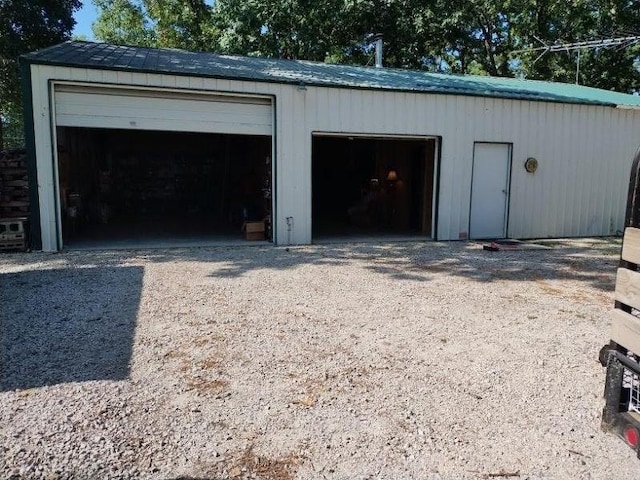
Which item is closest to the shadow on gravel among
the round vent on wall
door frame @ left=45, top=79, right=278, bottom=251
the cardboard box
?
door frame @ left=45, top=79, right=278, bottom=251

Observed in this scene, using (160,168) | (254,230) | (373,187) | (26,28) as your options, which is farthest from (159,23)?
(254,230)

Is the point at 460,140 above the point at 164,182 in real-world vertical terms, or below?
above

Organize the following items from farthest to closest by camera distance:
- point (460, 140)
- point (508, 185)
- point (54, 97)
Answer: point (508, 185)
point (460, 140)
point (54, 97)


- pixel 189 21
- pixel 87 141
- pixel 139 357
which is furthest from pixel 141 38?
pixel 139 357

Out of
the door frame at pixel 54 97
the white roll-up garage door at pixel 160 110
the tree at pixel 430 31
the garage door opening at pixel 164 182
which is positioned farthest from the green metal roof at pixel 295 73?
the tree at pixel 430 31

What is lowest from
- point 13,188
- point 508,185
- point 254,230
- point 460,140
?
point 254,230

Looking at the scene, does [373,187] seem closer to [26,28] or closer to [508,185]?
[508,185]

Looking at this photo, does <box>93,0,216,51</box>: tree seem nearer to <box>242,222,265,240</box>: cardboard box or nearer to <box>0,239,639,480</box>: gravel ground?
<box>242,222,265,240</box>: cardboard box

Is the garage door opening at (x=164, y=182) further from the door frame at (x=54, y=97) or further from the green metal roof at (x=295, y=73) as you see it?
the door frame at (x=54, y=97)

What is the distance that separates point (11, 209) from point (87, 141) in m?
5.23

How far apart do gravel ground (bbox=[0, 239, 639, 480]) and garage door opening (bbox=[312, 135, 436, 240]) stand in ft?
14.9

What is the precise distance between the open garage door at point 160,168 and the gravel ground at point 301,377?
2967 millimetres

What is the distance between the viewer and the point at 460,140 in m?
9.48

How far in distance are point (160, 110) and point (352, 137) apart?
11.3ft
